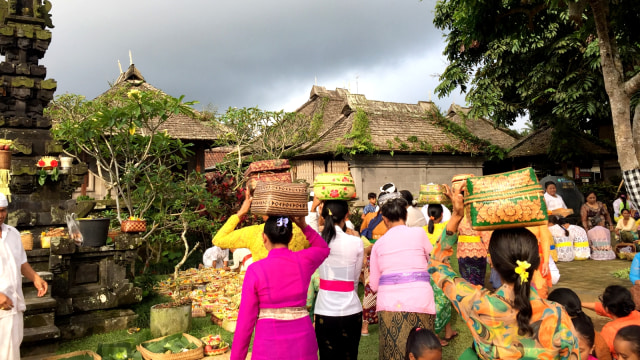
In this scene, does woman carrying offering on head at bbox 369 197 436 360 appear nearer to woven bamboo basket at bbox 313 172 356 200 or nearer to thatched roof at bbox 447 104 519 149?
woven bamboo basket at bbox 313 172 356 200

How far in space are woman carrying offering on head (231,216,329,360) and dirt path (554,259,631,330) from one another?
15.8ft

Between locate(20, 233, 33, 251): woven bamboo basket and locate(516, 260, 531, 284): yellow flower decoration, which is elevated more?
locate(516, 260, 531, 284): yellow flower decoration

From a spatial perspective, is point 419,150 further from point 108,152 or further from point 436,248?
point 436,248

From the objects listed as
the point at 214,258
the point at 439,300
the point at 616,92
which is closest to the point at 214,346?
the point at 439,300

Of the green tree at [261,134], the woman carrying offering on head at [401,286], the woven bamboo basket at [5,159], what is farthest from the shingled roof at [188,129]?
the woman carrying offering on head at [401,286]

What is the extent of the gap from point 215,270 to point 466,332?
6512 millimetres

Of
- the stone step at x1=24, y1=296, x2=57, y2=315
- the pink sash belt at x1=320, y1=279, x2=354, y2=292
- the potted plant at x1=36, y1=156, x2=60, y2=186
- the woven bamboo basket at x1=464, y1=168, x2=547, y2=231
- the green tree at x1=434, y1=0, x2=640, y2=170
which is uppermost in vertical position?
the green tree at x1=434, y1=0, x2=640, y2=170

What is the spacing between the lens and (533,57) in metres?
15.4

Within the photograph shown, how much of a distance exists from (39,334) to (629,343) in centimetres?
624

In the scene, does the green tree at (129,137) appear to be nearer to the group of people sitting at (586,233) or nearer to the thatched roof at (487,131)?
the group of people sitting at (586,233)

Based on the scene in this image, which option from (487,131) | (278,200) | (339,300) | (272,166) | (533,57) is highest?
(533,57)

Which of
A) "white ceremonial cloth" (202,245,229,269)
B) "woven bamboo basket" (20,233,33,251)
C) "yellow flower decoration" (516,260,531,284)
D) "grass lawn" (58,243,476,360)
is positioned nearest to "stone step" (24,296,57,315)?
"grass lawn" (58,243,476,360)

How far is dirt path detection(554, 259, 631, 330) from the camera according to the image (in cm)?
693

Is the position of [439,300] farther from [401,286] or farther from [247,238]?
[247,238]
